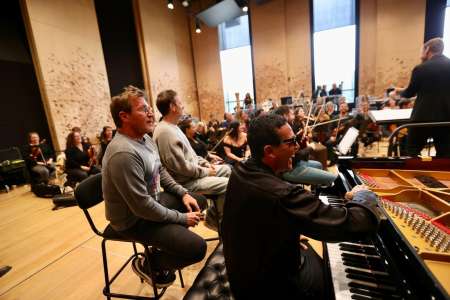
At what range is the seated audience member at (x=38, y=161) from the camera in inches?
188

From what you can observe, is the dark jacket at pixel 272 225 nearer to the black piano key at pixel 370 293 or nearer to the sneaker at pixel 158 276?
the black piano key at pixel 370 293

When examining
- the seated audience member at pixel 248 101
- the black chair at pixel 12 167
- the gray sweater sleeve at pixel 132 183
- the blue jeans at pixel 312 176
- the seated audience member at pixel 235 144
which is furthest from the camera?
the seated audience member at pixel 248 101

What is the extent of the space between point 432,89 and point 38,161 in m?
6.58

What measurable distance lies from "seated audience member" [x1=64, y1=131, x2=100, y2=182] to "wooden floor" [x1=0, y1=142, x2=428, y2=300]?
68cm

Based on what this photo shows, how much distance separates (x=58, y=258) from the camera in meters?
2.41

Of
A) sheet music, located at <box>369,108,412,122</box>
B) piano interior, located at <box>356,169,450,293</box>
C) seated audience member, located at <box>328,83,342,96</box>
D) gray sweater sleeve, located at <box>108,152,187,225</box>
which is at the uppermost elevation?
seated audience member, located at <box>328,83,342,96</box>

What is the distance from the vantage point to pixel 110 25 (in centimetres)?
750

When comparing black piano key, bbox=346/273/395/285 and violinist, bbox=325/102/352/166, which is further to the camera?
violinist, bbox=325/102/352/166

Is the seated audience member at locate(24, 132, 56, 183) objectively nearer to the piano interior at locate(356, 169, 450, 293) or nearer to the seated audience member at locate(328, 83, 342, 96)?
the piano interior at locate(356, 169, 450, 293)

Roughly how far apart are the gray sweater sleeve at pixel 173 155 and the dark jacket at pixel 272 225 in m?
1.07

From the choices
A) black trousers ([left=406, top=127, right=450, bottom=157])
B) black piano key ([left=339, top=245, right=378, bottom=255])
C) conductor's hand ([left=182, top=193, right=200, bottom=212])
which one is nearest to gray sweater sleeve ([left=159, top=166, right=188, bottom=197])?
conductor's hand ([left=182, top=193, right=200, bottom=212])

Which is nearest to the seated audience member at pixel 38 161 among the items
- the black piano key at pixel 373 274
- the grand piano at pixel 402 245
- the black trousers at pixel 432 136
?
the grand piano at pixel 402 245

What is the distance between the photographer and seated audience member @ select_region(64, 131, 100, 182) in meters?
4.25

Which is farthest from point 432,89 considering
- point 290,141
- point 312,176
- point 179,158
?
point 179,158
